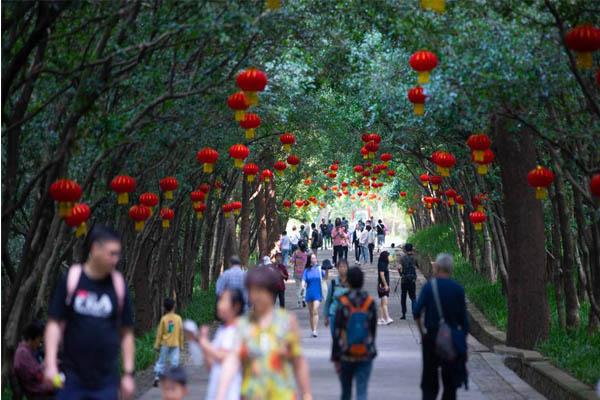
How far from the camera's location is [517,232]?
63.1 feet

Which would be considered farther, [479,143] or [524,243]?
[524,243]

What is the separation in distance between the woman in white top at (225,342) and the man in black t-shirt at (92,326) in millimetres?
592

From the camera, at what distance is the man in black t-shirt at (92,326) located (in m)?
7.51

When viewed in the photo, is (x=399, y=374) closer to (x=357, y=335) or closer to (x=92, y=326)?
(x=357, y=335)

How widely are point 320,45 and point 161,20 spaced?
4.84 meters

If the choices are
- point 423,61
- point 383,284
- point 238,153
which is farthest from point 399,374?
point 383,284

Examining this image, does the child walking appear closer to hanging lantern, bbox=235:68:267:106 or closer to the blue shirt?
hanging lantern, bbox=235:68:267:106

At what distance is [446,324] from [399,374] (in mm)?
6722

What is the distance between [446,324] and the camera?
10797mm

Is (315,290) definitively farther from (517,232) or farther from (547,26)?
(547,26)

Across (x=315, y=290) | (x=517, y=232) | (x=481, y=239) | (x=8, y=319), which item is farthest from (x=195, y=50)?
(x=481, y=239)

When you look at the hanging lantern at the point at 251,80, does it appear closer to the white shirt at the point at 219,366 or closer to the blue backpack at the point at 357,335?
the blue backpack at the point at 357,335

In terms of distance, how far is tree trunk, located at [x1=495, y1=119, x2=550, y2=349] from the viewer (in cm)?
1892

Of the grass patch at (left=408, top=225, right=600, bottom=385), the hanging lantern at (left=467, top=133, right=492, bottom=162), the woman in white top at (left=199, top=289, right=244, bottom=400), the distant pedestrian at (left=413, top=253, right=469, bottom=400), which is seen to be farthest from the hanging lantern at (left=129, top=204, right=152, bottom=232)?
the woman in white top at (left=199, top=289, right=244, bottom=400)
